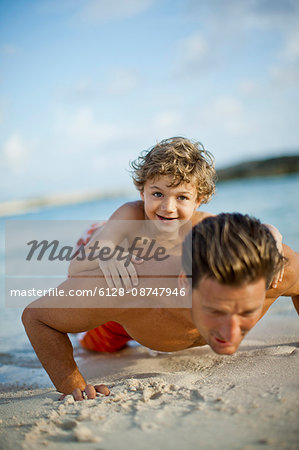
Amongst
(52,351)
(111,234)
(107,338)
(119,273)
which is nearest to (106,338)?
(107,338)

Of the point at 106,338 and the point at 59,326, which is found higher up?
the point at 59,326

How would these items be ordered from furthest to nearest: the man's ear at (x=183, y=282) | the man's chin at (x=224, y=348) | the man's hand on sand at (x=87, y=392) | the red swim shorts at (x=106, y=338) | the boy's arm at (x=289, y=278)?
the red swim shorts at (x=106, y=338) < the boy's arm at (x=289, y=278) < the man's hand on sand at (x=87, y=392) < the man's ear at (x=183, y=282) < the man's chin at (x=224, y=348)

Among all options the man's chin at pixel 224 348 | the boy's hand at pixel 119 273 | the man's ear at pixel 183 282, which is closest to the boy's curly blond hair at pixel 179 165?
the boy's hand at pixel 119 273

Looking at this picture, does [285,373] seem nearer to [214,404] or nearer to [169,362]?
[214,404]

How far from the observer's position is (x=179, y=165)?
149 inches

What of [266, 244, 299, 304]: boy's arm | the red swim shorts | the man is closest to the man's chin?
the man

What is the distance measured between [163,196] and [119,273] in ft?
4.62

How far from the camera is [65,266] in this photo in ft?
→ 26.2

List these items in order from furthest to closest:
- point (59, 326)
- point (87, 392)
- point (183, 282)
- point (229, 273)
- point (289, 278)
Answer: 1. point (289, 278)
2. point (59, 326)
3. point (87, 392)
4. point (183, 282)
5. point (229, 273)

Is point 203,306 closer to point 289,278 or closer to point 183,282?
point 183,282

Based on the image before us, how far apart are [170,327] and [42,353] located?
0.77 meters

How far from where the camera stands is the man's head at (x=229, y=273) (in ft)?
5.87

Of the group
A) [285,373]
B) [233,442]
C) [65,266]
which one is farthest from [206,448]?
[65,266]

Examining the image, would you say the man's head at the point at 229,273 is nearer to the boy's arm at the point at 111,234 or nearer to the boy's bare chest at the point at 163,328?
the boy's bare chest at the point at 163,328
